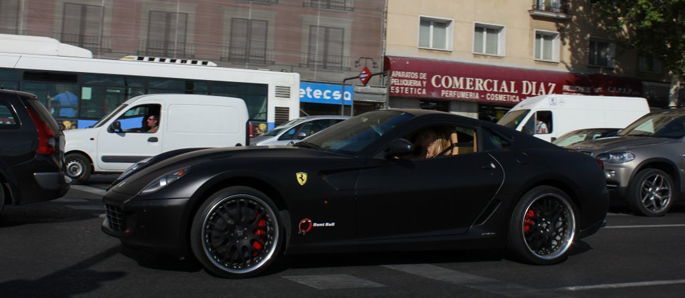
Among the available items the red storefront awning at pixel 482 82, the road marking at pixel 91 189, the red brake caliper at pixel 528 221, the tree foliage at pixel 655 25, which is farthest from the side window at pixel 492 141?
the tree foliage at pixel 655 25

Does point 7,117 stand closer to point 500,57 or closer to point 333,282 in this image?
point 333,282

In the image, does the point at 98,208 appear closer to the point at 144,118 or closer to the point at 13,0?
the point at 144,118

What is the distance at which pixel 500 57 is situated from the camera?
3189cm

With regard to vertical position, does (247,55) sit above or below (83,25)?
below

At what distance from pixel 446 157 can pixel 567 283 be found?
1.38m

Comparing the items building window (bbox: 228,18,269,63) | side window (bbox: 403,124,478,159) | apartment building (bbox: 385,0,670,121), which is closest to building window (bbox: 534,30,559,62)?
apartment building (bbox: 385,0,670,121)

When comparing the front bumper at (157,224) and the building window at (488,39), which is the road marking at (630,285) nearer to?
the front bumper at (157,224)

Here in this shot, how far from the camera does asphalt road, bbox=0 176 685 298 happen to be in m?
5.11

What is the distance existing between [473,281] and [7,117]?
16.8ft

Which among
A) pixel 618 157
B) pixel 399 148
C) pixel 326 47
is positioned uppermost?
pixel 326 47

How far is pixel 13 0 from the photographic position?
80.3 ft

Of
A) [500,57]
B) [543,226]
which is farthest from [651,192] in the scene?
[500,57]

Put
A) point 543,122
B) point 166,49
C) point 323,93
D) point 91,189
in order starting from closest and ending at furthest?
point 91,189
point 543,122
point 166,49
point 323,93

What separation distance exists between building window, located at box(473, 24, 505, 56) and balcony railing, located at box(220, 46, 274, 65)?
30.1 ft
